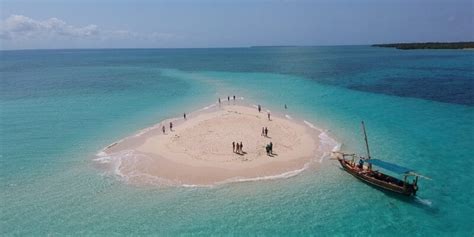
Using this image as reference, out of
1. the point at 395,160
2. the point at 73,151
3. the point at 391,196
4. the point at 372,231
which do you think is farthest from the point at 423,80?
the point at 73,151

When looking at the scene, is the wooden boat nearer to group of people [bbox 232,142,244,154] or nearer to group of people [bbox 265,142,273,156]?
group of people [bbox 265,142,273,156]

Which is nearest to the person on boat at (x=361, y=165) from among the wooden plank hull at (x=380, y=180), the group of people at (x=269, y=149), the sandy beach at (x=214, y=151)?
the wooden plank hull at (x=380, y=180)

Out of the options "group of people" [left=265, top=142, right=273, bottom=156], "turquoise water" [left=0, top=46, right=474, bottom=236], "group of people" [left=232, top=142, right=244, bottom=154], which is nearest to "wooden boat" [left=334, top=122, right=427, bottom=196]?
"turquoise water" [left=0, top=46, right=474, bottom=236]

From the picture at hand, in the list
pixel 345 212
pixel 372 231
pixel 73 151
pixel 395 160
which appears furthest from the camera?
pixel 73 151

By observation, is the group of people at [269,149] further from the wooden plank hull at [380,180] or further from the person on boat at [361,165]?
the person on boat at [361,165]

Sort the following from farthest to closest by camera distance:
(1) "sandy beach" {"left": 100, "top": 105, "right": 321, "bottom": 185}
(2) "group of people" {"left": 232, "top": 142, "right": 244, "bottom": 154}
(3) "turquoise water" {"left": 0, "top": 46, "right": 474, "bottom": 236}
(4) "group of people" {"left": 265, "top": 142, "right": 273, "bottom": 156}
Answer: (2) "group of people" {"left": 232, "top": 142, "right": 244, "bottom": 154} < (4) "group of people" {"left": 265, "top": 142, "right": 273, "bottom": 156} < (1) "sandy beach" {"left": 100, "top": 105, "right": 321, "bottom": 185} < (3) "turquoise water" {"left": 0, "top": 46, "right": 474, "bottom": 236}

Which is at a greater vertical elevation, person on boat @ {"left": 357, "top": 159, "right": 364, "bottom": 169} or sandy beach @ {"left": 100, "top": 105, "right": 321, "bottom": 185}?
person on boat @ {"left": 357, "top": 159, "right": 364, "bottom": 169}

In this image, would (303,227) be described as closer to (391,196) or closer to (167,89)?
(391,196)

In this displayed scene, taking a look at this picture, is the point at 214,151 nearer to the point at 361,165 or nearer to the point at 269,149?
the point at 269,149
